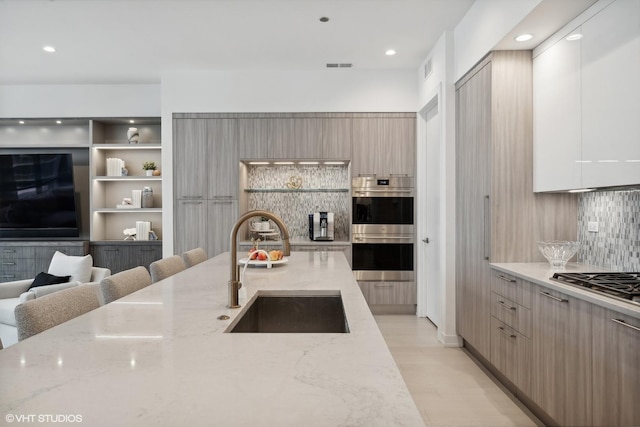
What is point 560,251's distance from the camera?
2.47 metres

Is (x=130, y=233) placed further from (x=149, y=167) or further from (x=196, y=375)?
(x=196, y=375)

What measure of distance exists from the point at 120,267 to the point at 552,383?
15.7 ft

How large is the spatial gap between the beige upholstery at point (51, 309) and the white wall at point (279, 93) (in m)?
3.25

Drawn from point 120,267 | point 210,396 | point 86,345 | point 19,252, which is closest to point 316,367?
point 210,396

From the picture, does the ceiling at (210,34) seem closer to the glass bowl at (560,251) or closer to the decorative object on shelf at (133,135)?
the decorative object on shelf at (133,135)

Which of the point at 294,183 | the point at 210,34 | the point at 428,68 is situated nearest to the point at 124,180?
the point at 294,183

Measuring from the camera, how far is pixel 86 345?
3.40ft

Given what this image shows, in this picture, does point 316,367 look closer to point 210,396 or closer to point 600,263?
point 210,396

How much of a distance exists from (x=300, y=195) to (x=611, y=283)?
3.75 metres

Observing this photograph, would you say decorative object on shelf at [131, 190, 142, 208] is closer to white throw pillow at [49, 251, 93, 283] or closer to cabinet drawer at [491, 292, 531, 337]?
white throw pillow at [49, 251, 93, 283]

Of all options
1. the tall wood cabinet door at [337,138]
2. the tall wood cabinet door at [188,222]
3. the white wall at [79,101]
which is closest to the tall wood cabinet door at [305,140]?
the tall wood cabinet door at [337,138]

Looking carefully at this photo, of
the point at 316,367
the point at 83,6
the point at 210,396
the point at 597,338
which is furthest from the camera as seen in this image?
the point at 83,6

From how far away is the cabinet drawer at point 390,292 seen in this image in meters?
4.73

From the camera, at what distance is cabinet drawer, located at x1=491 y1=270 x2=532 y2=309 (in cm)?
242
